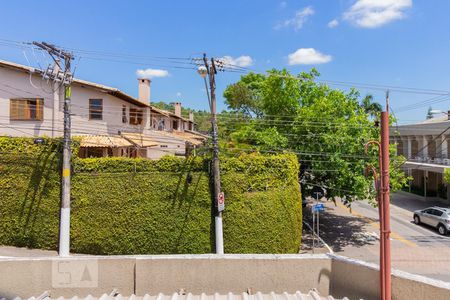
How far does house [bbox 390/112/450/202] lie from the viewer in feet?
93.5

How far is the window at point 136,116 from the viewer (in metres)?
25.3

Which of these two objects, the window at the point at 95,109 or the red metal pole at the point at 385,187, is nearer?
the red metal pole at the point at 385,187

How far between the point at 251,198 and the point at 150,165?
Answer: 497 centimetres

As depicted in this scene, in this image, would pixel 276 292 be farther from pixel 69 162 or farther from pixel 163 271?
pixel 69 162

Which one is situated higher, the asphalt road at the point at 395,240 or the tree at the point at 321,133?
the tree at the point at 321,133

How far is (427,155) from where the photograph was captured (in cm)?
3212

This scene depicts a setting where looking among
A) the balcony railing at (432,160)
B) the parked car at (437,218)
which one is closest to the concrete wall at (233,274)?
the parked car at (437,218)

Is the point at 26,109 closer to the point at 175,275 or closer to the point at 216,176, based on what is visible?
the point at 216,176

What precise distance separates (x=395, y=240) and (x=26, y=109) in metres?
24.9

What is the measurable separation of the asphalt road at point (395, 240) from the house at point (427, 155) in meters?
5.10

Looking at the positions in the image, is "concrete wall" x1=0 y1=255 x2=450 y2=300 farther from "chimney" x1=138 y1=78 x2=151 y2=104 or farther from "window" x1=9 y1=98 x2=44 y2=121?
"chimney" x1=138 y1=78 x2=151 y2=104

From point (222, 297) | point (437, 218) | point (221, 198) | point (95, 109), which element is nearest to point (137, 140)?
point (95, 109)

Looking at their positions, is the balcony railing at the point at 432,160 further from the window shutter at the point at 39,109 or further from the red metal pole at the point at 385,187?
the window shutter at the point at 39,109

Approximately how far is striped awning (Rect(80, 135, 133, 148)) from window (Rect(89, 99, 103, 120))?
1.79 metres
